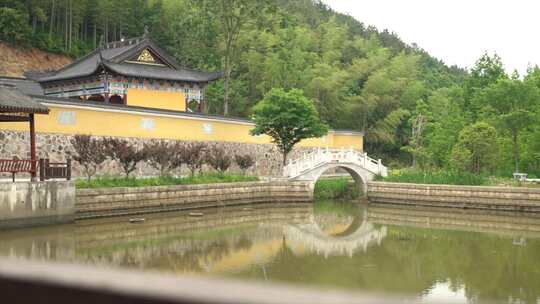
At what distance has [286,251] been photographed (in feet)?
49.8

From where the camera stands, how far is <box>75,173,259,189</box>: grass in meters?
19.6

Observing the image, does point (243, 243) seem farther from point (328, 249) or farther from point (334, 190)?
point (334, 190)

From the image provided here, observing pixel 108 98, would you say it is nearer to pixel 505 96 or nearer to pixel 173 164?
pixel 173 164

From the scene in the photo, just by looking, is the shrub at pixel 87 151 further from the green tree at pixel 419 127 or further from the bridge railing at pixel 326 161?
the green tree at pixel 419 127

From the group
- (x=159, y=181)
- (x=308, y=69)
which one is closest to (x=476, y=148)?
(x=159, y=181)

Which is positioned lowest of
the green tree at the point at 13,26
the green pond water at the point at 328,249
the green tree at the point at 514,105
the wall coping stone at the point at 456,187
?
the green pond water at the point at 328,249

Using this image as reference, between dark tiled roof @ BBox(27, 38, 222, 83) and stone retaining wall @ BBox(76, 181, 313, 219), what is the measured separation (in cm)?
809

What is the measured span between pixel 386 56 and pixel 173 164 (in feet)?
89.3

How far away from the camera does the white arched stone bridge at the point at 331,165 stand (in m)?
26.6

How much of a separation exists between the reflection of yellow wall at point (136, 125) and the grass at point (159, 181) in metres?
3.17

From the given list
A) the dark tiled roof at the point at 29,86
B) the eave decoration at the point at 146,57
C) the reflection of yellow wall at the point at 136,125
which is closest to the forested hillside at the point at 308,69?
the reflection of yellow wall at the point at 136,125

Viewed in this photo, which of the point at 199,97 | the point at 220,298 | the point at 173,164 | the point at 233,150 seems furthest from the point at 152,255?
the point at 199,97

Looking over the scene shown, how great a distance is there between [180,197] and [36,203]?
6.26 meters

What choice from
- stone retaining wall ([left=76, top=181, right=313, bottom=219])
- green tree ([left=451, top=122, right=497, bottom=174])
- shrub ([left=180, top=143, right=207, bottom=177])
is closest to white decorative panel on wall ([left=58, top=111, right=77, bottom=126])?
shrub ([left=180, top=143, right=207, bottom=177])
